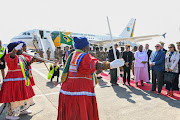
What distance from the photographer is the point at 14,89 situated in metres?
3.07

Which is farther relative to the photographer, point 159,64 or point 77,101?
point 159,64

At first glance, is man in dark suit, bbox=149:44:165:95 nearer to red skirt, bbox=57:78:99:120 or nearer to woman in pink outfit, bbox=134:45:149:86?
woman in pink outfit, bbox=134:45:149:86

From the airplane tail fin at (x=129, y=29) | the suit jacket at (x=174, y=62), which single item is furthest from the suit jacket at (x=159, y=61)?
the airplane tail fin at (x=129, y=29)

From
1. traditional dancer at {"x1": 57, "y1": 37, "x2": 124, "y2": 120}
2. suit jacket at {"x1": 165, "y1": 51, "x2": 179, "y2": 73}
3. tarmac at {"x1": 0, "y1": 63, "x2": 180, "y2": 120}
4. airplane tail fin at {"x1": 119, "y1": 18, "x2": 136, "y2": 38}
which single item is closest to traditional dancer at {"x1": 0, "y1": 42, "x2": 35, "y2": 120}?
tarmac at {"x1": 0, "y1": 63, "x2": 180, "y2": 120}

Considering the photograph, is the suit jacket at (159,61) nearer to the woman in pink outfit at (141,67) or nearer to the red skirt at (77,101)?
the woman in pink outfit at (141,67)

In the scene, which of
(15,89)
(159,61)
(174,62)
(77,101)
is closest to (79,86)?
(77,101)

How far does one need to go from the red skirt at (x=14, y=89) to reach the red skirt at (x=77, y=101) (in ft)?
4.60

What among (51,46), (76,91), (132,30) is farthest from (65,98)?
(132,30)

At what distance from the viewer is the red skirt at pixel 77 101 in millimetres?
1994

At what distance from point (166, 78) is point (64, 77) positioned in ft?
13.4

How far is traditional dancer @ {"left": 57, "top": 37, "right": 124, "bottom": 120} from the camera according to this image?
192 centimetres

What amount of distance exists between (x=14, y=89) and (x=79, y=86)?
186cm

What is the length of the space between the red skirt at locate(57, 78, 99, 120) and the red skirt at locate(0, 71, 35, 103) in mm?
1401

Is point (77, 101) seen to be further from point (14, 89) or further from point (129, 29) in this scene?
point (129, 29)
